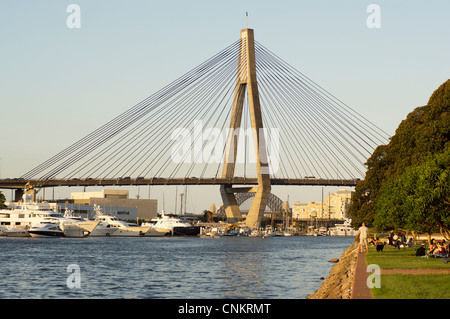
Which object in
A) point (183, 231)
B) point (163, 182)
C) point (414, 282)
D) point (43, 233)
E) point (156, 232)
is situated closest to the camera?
point (414, 282)

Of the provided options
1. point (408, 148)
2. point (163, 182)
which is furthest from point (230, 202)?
point (408, 148)

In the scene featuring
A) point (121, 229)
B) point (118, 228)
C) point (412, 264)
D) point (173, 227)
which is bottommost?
point (173, 227)

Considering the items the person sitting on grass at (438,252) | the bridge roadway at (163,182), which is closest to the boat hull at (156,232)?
the bridge roadway at (163,182)

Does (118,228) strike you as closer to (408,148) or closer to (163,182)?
(163,182)

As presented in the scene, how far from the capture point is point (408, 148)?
5462 centimetres

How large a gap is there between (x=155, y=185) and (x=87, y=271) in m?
81.8

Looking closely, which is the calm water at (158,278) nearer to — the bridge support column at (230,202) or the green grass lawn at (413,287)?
the green grass lawn at (413,287)

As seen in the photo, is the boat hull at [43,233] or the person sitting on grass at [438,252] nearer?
the person sitting on grass at [438,252]

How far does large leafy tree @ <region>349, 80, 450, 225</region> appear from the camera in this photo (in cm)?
4831

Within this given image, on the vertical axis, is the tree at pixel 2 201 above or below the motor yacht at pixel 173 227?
above

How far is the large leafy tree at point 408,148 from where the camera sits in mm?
48312

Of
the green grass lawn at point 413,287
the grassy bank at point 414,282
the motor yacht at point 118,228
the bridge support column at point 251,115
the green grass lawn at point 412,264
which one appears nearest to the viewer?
the green grass lawn at point 413,287

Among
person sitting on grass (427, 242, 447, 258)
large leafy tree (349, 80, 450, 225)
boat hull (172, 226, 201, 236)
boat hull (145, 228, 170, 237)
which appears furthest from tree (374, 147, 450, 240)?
boat hull (172, 226, 201, 236)
